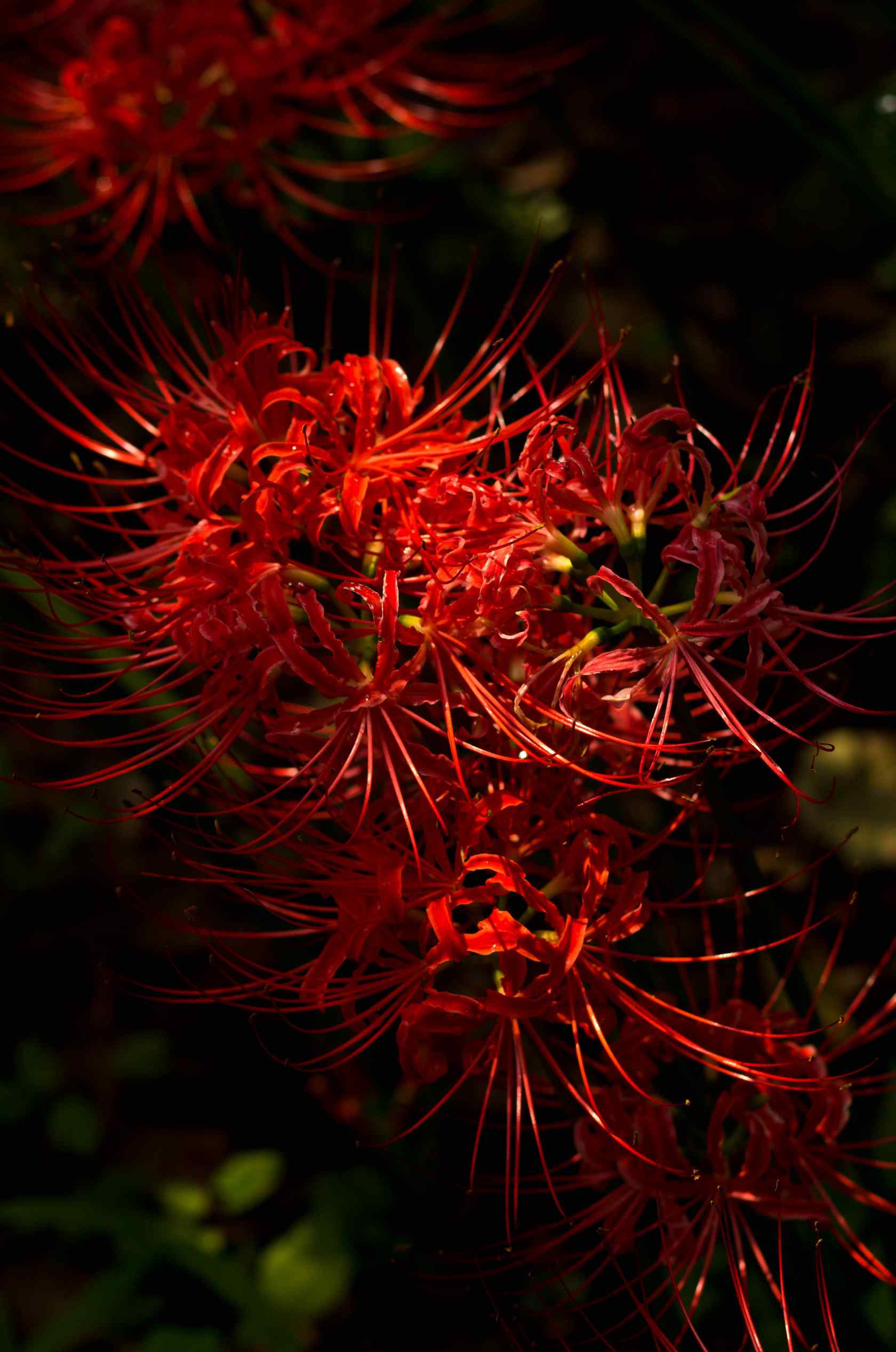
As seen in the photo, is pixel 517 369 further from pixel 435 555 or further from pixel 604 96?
pixel 604 96

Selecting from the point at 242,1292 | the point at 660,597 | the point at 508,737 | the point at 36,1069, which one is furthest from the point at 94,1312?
the point at 660,597

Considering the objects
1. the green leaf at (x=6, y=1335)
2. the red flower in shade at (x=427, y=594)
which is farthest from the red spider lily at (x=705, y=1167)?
the green leaf at (x=6, y=1335)

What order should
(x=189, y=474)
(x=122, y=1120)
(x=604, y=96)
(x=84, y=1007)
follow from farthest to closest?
(x=604, y=96) → (x=84, y=1007) → (x=122, y=1120) → (x=189, y=474)

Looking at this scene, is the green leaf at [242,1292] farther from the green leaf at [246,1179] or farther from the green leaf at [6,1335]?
the green leaf at [6,1335]

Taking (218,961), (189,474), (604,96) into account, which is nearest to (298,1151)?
(218,961)

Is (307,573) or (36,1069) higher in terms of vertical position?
(307,573)

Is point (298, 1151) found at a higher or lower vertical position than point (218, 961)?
lower

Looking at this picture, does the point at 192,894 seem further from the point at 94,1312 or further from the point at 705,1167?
the point at 705,1167

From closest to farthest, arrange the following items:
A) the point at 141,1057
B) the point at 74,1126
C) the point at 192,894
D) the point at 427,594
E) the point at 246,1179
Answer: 1. the point at 427,594
2. the point at 246,1179
3. the point at 74,1126
4. the point at 141,1057
5. the point at 192,894
